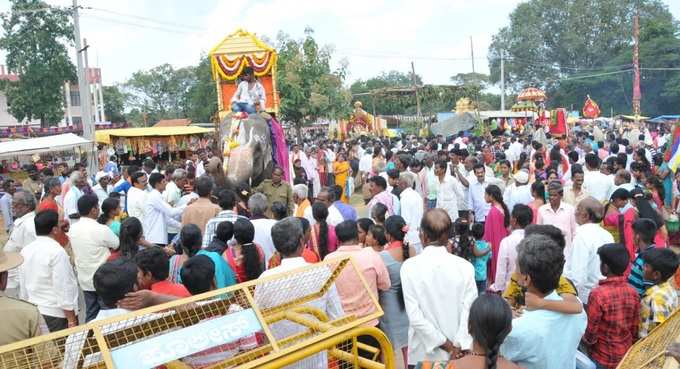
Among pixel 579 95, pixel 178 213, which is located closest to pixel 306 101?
pixel 178 213

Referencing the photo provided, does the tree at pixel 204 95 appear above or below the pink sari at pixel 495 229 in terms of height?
above

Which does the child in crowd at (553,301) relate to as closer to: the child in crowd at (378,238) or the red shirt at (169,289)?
the child in crowd at (378,238)

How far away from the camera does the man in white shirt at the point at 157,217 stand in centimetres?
674

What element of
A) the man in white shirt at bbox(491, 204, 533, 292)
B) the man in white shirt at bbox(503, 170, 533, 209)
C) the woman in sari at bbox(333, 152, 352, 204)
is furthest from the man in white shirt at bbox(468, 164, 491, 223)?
the woman in sari at bbox(333, 152, 352, 204)

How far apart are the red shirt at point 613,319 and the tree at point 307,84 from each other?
17.6 metres

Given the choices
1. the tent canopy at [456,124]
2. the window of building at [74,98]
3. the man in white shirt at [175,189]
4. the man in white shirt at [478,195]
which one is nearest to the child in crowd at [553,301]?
the man in white shirt at [478,195]

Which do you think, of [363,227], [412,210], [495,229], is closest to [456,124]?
[412,210]

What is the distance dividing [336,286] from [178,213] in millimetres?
3622

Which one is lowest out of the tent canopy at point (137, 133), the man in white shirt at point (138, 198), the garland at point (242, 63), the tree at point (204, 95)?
the man in white shirt at point (138, 198)

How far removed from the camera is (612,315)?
3.28 m

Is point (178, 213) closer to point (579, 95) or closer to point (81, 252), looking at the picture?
point (81, 252)

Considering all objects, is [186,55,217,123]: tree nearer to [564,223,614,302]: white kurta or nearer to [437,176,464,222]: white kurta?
[437,176,464,222]: white kurta

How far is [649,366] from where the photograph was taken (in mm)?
2623

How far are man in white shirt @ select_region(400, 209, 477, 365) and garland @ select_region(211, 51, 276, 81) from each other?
860cm
